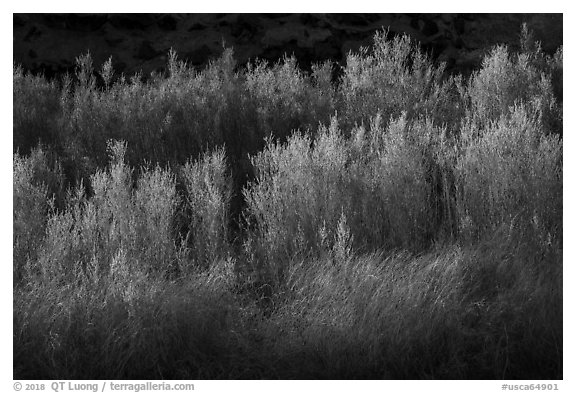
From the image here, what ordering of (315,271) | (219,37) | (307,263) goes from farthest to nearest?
(219,37)
(307,263)
(315,271)

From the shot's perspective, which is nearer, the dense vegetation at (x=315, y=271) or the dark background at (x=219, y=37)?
the dense vegetation at (x=315, y=271)

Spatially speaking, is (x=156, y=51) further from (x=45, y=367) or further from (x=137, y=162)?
(x=45, y=367)

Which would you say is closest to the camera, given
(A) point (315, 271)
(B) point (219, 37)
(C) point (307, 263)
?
(A) point (315, 271)

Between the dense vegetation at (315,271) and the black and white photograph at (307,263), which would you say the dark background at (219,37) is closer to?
the black and white photograph at (307,263)

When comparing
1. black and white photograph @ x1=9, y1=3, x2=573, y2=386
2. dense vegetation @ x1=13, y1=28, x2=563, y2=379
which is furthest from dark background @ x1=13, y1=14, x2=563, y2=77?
dense vegetation @ x1=13, y1=28, x2=563, y2=379

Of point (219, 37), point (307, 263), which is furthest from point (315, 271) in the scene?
point (219, 37)

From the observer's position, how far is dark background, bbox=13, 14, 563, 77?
10242 millimetres

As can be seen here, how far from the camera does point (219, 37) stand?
34.4 feet

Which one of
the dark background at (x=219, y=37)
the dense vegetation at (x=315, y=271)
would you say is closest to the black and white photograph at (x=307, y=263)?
the dense vegetation at (x=315, y=271)

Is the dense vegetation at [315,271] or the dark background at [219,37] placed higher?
the dark background at [219,37]

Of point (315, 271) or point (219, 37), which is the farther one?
point (219, 37)

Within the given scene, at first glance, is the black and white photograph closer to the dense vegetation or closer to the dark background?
the dense vegetation

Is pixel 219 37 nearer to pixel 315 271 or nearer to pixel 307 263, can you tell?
pixel 307 263

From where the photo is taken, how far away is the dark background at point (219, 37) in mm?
10242
